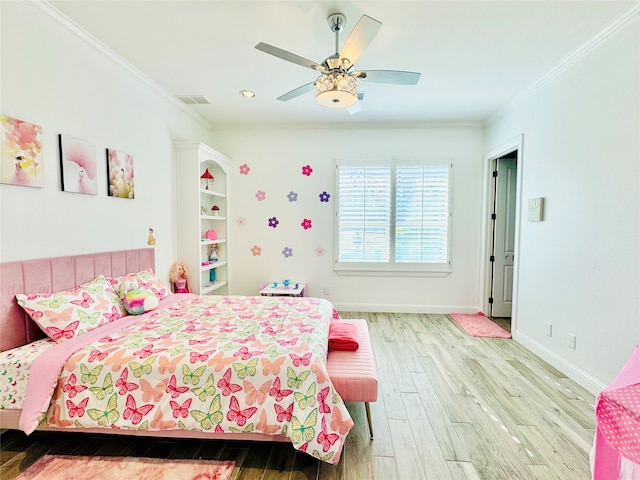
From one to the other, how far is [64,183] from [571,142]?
161 inches

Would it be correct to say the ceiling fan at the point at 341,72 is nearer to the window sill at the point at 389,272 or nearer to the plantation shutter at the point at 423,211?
the plantation shutter at the point at 423,211

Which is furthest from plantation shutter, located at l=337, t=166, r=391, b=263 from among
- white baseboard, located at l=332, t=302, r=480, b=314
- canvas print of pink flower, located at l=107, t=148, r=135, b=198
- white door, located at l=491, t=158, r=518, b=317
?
canvas print of pink flower, located at l=107, t=148, r=135, b=198

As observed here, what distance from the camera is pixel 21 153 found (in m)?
1.87

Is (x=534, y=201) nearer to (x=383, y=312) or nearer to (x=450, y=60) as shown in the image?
(x=450, y=60)

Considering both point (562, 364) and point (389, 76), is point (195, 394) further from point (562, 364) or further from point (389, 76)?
point (562, 364)

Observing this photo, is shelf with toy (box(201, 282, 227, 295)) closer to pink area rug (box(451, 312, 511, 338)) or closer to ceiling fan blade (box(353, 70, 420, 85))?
ceiling fan blade (box(353, 70, 420, 85))

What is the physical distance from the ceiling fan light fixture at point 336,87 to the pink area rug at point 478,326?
3.11 m

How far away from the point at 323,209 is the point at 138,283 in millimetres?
2569

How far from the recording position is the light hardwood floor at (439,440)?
1.63m

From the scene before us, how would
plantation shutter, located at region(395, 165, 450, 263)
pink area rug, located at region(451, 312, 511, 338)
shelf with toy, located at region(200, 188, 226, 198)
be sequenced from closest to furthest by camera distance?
1. pink area rug, located at region(451, 312, 511, 338)
2. shelf with toy, located at region(200, 188, 226, 198)
3. plantation shutter, located at region(395, 165, 450, 263)

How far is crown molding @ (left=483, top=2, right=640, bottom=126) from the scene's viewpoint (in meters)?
2.04

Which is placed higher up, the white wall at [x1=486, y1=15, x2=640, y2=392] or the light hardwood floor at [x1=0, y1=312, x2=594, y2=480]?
the white wall at [x1=486, y1=15, x2=640, y2=392]

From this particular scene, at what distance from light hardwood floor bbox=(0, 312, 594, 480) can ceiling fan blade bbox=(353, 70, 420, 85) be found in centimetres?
236

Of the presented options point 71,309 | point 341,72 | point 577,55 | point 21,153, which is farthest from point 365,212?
point 21,153
